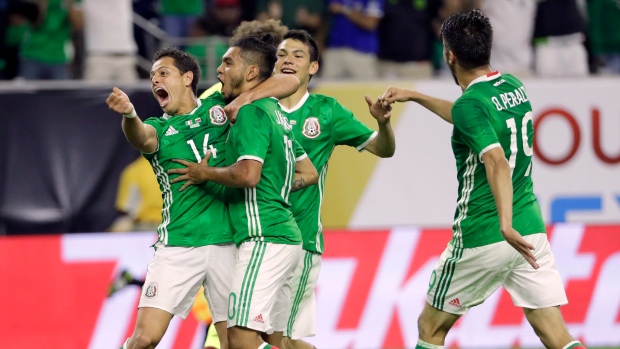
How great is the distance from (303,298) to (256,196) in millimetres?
1090

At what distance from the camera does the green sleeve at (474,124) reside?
226 inches

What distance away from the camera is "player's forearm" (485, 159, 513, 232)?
560 centimetres

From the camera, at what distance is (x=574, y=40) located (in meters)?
11.6

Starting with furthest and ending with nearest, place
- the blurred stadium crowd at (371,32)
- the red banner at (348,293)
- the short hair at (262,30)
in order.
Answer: the blurred stadium crowd at (371,32) < the red banner at (348,293) < the short hair at (262,30)

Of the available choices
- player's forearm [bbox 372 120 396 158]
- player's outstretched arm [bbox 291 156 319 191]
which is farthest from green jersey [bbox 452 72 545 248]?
player's outstretched arm [bbox 291 156 319 191]

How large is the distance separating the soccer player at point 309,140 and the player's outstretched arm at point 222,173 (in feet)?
2.63

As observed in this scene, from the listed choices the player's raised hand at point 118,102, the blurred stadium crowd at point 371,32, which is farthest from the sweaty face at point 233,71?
the blurred stadium crowd at point 371,32

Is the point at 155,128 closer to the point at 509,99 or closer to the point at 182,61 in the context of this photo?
the point at 182,61

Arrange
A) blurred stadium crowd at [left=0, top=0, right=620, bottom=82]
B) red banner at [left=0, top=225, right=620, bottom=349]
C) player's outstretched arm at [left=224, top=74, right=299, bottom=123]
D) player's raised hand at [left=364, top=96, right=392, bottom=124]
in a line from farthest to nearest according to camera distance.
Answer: blurred stadium crowd at [left=0, top=0, right=620, bottom=82] → red banner at [left=0, top=225, right=620, bottom=349] → player's raised hand at [left=364, top=96, right=392, bottom=124] → player's outstretched arm at [left=224, top=74, right=299, bottom=123]

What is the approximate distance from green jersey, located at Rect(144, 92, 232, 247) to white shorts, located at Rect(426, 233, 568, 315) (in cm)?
128

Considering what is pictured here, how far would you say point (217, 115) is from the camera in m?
6.18

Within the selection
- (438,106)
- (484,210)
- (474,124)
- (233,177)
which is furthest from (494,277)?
(233,177)

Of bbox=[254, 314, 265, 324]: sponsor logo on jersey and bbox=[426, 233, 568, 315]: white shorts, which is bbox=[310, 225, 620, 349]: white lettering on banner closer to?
bbox=[426, 233, 568, 315]: white shorts

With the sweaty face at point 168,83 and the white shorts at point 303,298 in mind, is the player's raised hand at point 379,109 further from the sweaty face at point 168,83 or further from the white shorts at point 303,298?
the sweaty face at point 168,83
